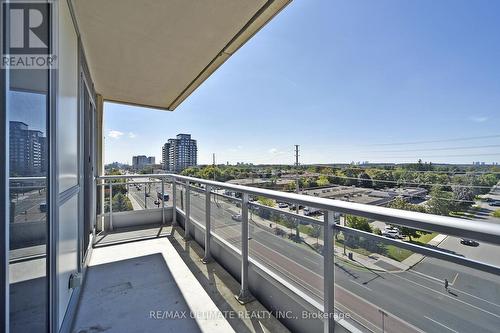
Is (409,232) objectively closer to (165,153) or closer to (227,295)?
(227,295)

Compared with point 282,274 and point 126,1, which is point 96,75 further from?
point 282,274

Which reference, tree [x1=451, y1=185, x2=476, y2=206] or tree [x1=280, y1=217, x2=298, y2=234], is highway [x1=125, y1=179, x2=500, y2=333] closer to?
tree [x1=280, y1=217, x2=298, y2=234]

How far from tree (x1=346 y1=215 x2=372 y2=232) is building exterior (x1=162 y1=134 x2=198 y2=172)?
2311 centimetres

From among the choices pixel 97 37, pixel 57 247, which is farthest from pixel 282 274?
pixel 97 37

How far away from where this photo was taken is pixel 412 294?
943 millimetres

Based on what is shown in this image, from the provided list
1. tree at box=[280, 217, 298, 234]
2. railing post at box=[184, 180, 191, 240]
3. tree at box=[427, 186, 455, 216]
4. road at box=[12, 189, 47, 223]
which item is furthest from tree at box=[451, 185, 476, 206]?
road at box=[12, 189, 47, 223]

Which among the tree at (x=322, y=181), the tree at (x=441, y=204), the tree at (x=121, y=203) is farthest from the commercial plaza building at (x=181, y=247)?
the tree at (x=322, y=181)

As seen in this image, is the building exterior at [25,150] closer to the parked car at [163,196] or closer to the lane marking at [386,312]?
the lane marking at [386,312]

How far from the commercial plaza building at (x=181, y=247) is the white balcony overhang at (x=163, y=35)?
0.02 meters

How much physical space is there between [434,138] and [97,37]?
120ft

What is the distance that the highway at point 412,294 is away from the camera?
750 millimetres

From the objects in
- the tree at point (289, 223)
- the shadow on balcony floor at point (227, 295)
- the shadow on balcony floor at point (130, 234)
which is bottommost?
the shadow on balcony floor at point (227, 295)

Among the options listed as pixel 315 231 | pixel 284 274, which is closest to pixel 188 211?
pixel 284 274

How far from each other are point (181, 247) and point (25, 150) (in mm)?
2737
